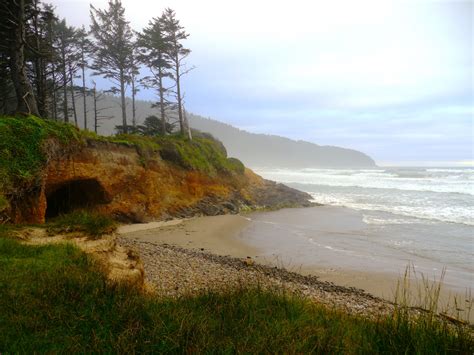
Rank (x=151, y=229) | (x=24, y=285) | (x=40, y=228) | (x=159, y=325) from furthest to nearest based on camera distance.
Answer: (x=151, y=229), (x=40, y=228), (x=24, y=285), (x=159, y=325)

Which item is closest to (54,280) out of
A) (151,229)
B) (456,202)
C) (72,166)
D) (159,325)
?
(159,325)

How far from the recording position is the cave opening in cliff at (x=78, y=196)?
13711 millimetres

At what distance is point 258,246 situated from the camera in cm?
1212

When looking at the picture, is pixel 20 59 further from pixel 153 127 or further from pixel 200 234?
pixel 153 127

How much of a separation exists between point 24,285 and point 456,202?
85.2 ft

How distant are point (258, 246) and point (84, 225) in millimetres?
6824

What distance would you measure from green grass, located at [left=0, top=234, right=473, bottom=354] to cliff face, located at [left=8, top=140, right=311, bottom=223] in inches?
228

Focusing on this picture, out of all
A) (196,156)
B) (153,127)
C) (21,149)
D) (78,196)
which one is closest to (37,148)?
(21,149)

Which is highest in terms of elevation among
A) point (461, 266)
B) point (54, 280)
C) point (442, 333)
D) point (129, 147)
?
point (129, 147)

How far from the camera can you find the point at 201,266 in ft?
28.3

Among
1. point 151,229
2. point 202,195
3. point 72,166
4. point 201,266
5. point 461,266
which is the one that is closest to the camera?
point 201,266

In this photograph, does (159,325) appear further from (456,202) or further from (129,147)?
(456,202)

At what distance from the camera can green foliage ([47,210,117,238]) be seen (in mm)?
7039

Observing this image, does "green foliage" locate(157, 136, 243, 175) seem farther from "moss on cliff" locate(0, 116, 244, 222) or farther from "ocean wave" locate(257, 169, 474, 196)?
"ocean wave" locate(257, 169, 474, 196)
